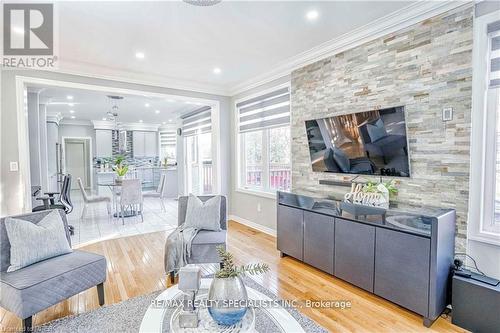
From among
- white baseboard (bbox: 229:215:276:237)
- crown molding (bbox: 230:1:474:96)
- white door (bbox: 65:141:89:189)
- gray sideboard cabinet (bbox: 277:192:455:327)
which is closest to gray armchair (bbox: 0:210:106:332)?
gray sideboard cabinet (bbox: 277:192:455:327)

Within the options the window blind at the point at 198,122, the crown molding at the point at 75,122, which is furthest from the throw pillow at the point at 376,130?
the crown molding at the point at 75,122

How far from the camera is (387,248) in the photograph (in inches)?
89.4

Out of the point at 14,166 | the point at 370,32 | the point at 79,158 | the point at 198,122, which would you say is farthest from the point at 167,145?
the point at 370,32

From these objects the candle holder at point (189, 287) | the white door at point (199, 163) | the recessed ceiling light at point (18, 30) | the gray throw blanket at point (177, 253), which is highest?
the recessed ceiling light at point (18, 30)

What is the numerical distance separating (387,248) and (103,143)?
33.9ft

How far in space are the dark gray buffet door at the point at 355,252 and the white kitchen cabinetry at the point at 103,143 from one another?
9.73 metres

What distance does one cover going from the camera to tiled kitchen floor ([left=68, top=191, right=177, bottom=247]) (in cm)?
432

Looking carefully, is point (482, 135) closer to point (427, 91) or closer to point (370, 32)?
point (427, 91)

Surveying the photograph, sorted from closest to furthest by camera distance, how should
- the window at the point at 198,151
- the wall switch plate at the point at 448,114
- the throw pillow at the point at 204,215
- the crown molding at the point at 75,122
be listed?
the wall switch plate at the point at 448,114, the throw pillow at the point at 204,215, the window at the point at 198,151, the crown molding at the point at 75,122

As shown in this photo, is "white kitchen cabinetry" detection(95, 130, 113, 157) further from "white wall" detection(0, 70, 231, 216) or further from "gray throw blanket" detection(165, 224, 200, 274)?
"gray throw blanket" detection(165, 224, 200, 274)

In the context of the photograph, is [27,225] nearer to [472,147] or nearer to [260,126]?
[260,126]

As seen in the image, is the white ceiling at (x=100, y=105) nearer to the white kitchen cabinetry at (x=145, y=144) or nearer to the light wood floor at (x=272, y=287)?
the white kitchen cabinetry at (x=145, y=144)

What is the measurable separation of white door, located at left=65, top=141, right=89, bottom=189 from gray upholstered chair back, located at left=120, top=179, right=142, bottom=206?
661 centimetres

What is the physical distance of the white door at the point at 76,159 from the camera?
9.93m
